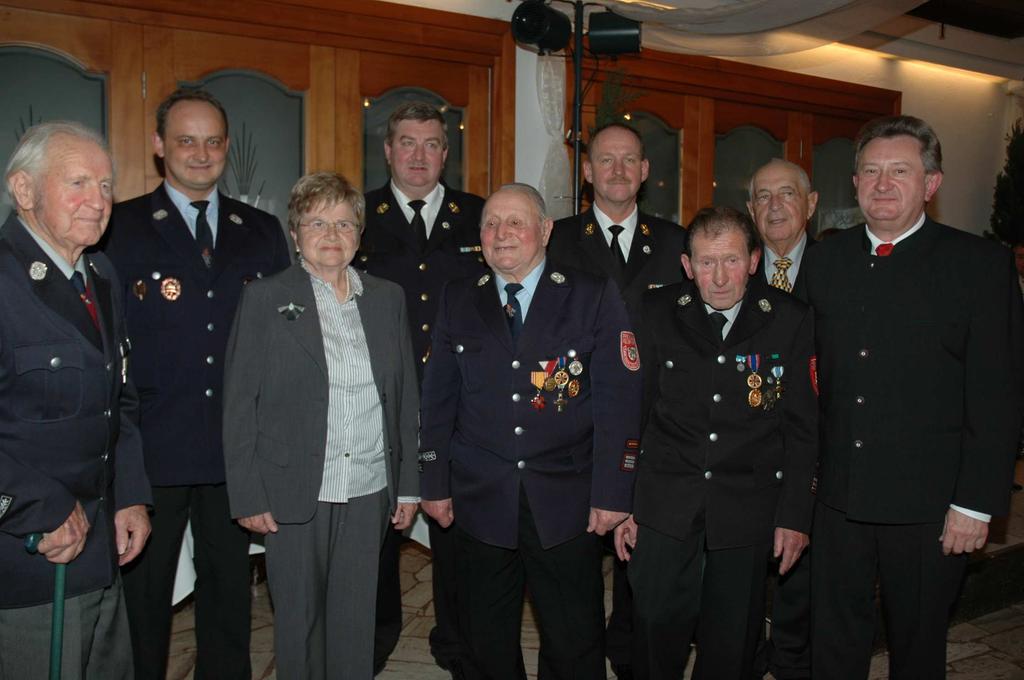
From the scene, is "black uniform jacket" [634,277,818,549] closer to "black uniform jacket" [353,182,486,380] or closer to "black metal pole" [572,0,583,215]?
"black uniform jacket" [353,182,486,380]

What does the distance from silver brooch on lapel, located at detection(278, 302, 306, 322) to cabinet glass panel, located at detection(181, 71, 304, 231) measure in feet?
7.84

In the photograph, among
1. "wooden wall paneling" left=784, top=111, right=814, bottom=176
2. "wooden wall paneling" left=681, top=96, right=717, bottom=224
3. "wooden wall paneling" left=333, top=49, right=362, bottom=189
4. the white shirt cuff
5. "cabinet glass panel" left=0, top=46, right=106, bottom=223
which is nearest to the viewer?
the white shirt cuff

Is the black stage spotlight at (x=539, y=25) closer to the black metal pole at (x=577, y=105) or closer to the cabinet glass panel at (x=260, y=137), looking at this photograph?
the black metal pole at (x=577, y=105)

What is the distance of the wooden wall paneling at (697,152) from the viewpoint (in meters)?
6.36

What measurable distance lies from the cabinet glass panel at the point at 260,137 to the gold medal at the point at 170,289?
6.63 feet

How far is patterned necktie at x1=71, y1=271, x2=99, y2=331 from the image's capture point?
2.13 m

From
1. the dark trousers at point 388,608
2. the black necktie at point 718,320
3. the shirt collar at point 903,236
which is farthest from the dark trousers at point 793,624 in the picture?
the dark trousers at point 388,608

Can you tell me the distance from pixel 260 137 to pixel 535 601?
3189 mm

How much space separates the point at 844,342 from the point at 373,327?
140cm

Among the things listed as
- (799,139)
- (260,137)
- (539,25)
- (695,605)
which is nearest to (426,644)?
(695,605)

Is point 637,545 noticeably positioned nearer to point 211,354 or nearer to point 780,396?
point 780,396

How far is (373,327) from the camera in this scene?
2.58 m

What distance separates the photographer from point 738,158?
670cm

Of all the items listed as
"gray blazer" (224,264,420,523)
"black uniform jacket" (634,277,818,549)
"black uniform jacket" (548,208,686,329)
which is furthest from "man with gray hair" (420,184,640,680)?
"black uniform jacket" (548,208,686,329)
